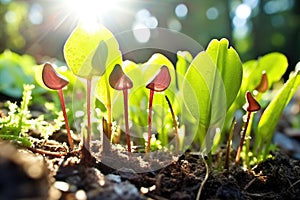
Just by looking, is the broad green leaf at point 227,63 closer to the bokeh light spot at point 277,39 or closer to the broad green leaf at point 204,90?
the broad green leaf at point 204,90

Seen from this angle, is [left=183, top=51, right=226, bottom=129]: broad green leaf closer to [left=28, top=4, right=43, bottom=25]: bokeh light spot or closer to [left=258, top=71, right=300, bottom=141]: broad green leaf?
[left=258, top=71, right=300, bottom=141]: broad green leaf

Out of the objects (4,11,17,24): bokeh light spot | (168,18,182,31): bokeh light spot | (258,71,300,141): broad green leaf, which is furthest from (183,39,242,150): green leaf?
(168,18,182,31): bokeh light spot

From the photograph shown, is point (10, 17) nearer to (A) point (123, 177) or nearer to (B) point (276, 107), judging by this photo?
(B) point (276, 107)

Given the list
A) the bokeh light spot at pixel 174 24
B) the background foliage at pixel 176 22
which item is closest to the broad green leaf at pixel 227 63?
the background foliage at pixel 176 22

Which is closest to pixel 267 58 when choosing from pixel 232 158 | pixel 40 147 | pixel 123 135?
pixel 232 158

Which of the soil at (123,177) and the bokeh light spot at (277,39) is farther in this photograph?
the bokeh light spot at (277,39)

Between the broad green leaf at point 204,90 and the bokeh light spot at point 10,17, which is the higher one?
the bokeh light spot at point 10,17
